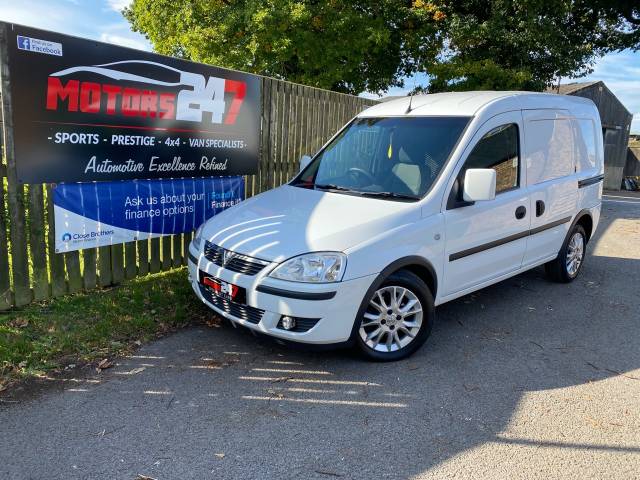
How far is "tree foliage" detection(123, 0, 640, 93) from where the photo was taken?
16.1m

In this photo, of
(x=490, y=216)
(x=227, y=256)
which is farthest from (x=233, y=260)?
(x=490, y=216)

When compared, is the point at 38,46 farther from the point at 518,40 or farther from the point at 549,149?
the point at 518,40

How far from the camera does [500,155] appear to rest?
16.9ft

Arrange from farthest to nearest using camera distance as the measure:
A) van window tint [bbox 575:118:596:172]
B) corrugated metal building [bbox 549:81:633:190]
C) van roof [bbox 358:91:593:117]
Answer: corrugated metal building [bbox 549:81:633:190] → van window tint [bbox 575:118:596:172] → van roof [bbox 358:91:593:117]

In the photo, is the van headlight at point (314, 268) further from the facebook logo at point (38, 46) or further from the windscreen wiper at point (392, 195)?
the facebook logo at point (38, 46)

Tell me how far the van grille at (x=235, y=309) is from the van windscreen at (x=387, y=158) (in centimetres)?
150

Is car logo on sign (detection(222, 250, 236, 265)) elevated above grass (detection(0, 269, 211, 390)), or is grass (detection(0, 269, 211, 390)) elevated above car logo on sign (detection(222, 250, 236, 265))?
car logo on sign (detection(222, 250, 236, 265))

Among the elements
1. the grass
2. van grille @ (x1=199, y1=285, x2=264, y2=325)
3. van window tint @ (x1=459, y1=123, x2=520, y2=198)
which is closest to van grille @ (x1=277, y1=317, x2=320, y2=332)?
van grille @ (x1=199, y1=285, x2=264, y2=325)

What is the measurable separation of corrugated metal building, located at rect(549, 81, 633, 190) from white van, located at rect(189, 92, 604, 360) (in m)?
30.6

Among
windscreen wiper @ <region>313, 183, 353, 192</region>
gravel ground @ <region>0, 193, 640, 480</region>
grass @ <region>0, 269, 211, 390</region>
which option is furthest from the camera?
windscreen wiper @ <region>313, 183, 353, 192</region>

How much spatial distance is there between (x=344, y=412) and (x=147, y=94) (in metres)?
3.80

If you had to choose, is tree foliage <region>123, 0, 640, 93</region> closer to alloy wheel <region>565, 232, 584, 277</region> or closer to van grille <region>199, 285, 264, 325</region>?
alloy wheel <region>565, 232, 584, 277</region>

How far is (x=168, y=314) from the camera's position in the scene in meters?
5.05

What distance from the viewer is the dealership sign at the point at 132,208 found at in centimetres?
503
